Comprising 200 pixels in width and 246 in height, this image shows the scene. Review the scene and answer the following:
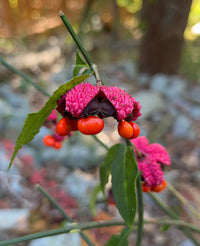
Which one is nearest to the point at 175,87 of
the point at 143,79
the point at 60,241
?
the point at 143,79

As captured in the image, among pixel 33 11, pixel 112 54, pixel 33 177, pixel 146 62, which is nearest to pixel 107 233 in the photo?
pixel 33 177

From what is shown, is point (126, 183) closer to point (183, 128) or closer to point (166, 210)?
point (166, 210)

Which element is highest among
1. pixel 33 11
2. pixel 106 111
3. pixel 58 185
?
pixel 33 11

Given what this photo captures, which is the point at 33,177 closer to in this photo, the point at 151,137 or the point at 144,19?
the point at 151,137

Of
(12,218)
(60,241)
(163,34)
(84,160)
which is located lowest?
(60,241)

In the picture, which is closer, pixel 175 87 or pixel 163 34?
pixel 163 34

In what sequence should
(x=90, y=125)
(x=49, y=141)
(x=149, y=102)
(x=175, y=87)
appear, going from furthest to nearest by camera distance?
(x=175, y=87) < (x=149, y=102) < (x=49, y=141) < (x=90, y=125)

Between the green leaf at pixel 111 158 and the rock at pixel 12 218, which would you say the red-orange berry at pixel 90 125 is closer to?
the green leaf at pixel 111 158
